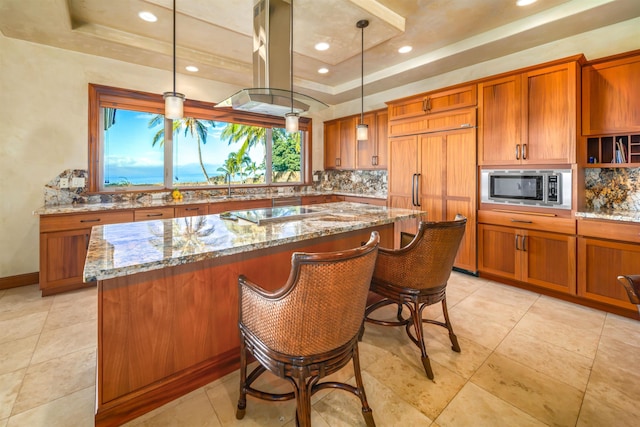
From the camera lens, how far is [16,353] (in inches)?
84.2

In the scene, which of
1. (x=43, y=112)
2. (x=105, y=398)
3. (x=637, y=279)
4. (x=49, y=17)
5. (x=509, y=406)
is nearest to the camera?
(x=637, y=279)

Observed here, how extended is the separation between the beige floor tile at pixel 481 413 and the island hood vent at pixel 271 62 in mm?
2571

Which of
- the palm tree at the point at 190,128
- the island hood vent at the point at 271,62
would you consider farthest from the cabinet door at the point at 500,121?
the palm tree at the point at 190,128

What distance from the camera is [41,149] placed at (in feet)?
11.4

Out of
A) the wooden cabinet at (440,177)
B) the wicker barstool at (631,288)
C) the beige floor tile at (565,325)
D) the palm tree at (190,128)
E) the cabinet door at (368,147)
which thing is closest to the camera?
the wicker barstool at (631,288)

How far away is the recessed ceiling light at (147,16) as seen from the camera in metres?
2.94

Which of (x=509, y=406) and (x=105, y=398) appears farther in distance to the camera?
(x=509, y=406)

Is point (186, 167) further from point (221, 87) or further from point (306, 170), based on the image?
point (306, 170)

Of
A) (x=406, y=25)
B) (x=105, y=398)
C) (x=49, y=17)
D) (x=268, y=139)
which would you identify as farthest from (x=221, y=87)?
(x=105, y=398)

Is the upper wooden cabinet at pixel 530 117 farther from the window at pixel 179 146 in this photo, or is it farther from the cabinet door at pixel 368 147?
the window at pixel 179 146

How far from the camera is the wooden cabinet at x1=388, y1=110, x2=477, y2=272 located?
368 cm

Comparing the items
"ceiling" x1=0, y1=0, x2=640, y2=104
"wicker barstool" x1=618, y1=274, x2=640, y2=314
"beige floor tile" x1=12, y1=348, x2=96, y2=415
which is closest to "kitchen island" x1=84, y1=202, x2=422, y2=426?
"beige floor tile" x1=12, y1=348, x2=96, y2=415

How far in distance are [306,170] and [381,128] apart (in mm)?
1798

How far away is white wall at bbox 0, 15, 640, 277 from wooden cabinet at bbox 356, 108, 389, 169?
1.78 m
